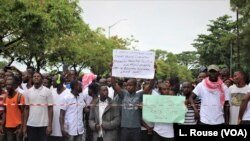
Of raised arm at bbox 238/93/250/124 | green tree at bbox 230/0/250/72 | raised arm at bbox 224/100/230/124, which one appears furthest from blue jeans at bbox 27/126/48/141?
green tree at bbox 230/0/250/72

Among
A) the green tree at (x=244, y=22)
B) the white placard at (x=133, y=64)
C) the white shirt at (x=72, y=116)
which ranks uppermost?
the green tree at (x=244, y=22)

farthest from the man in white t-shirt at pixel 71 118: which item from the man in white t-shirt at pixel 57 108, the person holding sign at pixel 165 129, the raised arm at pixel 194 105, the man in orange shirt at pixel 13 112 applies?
the raised arm at pixel 194 105

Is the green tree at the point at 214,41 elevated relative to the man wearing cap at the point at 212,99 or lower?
elevated

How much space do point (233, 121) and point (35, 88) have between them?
3667 mm

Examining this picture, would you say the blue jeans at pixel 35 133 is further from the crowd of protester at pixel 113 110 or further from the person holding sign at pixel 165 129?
the person holding sign at pixel 165 129

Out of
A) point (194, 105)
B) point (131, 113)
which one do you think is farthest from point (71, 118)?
point (194, 105)

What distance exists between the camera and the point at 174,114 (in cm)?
910

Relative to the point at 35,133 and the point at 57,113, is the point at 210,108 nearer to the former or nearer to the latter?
the point at 57,113

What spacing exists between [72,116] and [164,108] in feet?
5.67

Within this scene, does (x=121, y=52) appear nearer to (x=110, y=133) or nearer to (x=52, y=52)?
(x=110, y=133)

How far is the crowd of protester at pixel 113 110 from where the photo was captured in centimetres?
908

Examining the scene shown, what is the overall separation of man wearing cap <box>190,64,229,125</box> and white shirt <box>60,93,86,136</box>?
2154 millimetres

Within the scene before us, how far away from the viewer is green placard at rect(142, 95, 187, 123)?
9078 millimetres

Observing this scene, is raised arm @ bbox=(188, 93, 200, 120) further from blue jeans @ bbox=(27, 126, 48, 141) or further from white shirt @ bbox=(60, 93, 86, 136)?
blue jeans @ bbox=(27, 126, 48, 141)
